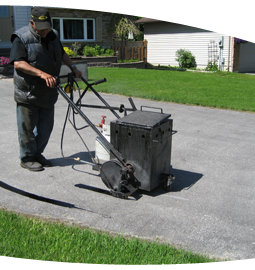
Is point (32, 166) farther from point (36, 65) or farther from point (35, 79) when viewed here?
point (36, 65)

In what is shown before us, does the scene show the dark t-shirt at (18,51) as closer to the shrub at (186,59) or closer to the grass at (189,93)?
the grass at (189,93)

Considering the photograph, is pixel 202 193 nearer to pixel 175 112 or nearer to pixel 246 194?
pixel 246 194

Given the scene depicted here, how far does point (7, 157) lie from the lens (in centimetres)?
544

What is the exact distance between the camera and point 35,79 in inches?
178

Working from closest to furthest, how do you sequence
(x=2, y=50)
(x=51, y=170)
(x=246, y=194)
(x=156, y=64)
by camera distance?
(x=246, y=194), (x=51, y=170), (x=2, y=50), (x=156, y=64)

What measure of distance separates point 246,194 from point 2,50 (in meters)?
17.4

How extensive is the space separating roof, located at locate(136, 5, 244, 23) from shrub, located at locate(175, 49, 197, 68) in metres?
2.25

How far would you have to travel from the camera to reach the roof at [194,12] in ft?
70.7

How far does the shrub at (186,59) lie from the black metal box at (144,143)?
2063 centimetres

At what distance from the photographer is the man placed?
4.26 meters

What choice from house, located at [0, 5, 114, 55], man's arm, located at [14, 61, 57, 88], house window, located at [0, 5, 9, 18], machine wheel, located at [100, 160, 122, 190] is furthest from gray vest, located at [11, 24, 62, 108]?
house window, located at [0, 5, 9, 18]

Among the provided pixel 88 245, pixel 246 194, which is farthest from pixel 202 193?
pixel 88 245

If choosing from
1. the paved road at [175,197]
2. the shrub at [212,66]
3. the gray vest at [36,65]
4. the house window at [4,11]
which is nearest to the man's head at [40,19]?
the gray vest at [36,65]

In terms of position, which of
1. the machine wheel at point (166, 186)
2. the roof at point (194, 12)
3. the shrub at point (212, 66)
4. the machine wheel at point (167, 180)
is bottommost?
the machine wheel at point (166, 186)
